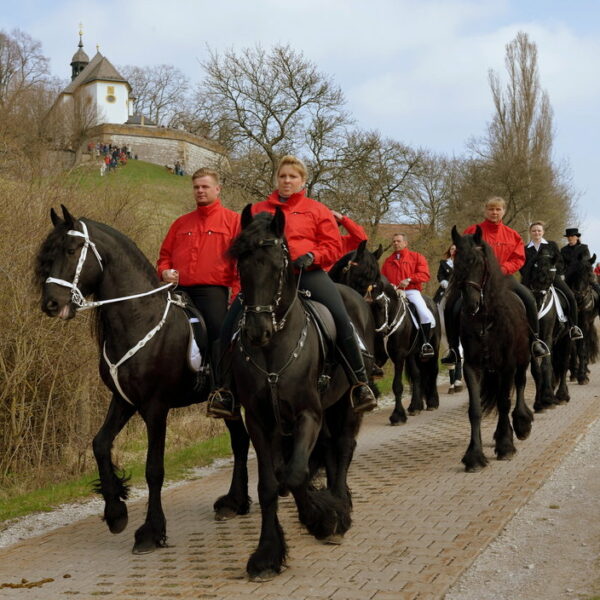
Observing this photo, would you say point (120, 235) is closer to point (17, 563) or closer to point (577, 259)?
point (17, 563)

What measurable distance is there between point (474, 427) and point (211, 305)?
367 centimetres

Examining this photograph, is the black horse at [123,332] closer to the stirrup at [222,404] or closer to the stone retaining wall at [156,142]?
the stirrup at [222,404]

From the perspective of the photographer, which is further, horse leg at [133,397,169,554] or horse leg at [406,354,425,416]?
horse leg at [406,354,425,416]

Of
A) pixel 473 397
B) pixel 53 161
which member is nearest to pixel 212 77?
pixel 53 161

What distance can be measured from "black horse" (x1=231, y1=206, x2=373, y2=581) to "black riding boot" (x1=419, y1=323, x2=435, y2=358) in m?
7.90

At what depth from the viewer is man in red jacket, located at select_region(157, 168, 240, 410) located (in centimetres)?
737

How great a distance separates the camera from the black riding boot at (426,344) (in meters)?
14.1

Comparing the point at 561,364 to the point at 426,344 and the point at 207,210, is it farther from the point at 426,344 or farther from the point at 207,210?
the point at 207,210

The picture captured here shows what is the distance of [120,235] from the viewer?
6.86 metres

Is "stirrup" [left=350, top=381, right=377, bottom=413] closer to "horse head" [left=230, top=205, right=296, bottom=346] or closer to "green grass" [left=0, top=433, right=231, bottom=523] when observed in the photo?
"horse head" [left=230, top=205, right=296, bottom=346]

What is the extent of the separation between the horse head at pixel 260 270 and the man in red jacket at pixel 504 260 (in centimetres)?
523

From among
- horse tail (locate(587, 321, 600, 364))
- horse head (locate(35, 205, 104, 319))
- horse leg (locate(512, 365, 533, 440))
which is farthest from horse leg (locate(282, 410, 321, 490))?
horse tail (locate(587, 321, 600, 364))

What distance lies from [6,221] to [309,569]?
6.77 meters

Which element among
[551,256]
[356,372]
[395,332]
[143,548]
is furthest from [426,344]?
[143,548]
